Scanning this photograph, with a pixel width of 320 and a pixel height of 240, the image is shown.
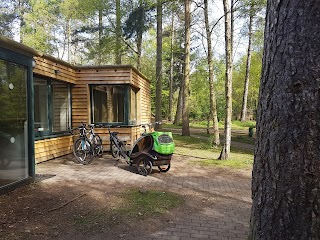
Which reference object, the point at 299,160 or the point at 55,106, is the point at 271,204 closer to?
the point at 299,160

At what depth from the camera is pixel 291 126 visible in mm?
1522

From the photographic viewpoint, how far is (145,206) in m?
4.62

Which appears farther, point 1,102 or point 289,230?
point 1,102

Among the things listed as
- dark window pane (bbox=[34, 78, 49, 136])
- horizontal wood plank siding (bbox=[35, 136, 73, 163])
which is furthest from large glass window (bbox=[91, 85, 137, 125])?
dark window pane (bbox=[34, 78, 49, 136])

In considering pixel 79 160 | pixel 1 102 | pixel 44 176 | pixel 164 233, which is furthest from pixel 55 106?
pixel 164 233

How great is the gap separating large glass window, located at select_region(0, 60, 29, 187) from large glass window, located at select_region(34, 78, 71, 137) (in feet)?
8.98

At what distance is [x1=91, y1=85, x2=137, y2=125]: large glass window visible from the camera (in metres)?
10.5

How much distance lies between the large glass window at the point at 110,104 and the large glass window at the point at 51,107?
102 centimetres

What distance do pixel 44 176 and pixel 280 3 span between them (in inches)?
253

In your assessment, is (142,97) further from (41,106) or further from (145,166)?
(145,166)

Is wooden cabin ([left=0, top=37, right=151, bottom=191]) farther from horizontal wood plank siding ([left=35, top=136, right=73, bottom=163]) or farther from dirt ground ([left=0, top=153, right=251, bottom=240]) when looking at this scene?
dirt ground ([left=0, top=153, right=251, bottom=240])

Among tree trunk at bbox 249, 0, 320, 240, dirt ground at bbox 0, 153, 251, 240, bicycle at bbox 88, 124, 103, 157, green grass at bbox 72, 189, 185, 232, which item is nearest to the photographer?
tree trunk at bbox 249, 0, 320, 240

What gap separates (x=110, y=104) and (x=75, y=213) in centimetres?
673

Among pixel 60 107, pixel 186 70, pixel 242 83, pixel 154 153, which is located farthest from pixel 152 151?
pixel 242 83
